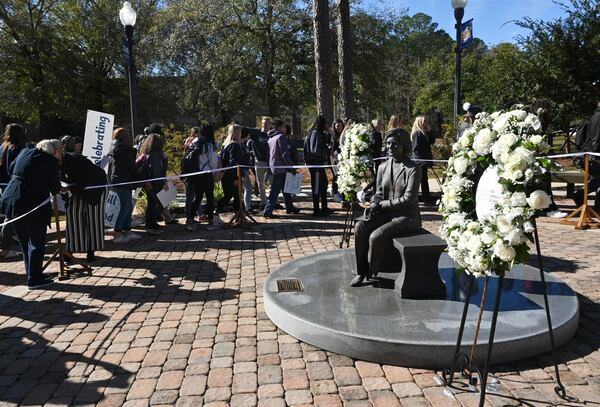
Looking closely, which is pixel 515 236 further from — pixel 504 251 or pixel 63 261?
pixel 63 261

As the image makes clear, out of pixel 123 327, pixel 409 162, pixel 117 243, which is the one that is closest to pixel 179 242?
pixel 117 243

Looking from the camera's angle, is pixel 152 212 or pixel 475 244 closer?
pixel 475 244

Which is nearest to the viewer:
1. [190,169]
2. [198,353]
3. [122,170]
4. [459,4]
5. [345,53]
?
[198,353]

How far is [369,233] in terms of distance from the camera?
549cm

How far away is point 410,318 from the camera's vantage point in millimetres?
4477

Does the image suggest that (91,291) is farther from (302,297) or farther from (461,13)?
(461,13)

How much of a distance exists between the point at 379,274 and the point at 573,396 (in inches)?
103

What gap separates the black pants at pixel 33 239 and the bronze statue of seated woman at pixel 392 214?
384cm

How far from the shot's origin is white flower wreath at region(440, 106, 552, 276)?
293 centimetres

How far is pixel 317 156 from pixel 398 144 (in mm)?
5269

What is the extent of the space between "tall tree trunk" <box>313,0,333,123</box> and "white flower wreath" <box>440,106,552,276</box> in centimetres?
1125

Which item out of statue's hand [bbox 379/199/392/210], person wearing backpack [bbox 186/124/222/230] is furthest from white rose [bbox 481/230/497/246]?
person wearing backpack [bbox 186/124/222/230]

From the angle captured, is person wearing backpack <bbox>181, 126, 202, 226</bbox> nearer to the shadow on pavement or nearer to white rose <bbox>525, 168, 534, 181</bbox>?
the shadow on pavement

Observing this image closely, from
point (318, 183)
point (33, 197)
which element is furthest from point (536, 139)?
point (318, 183)
